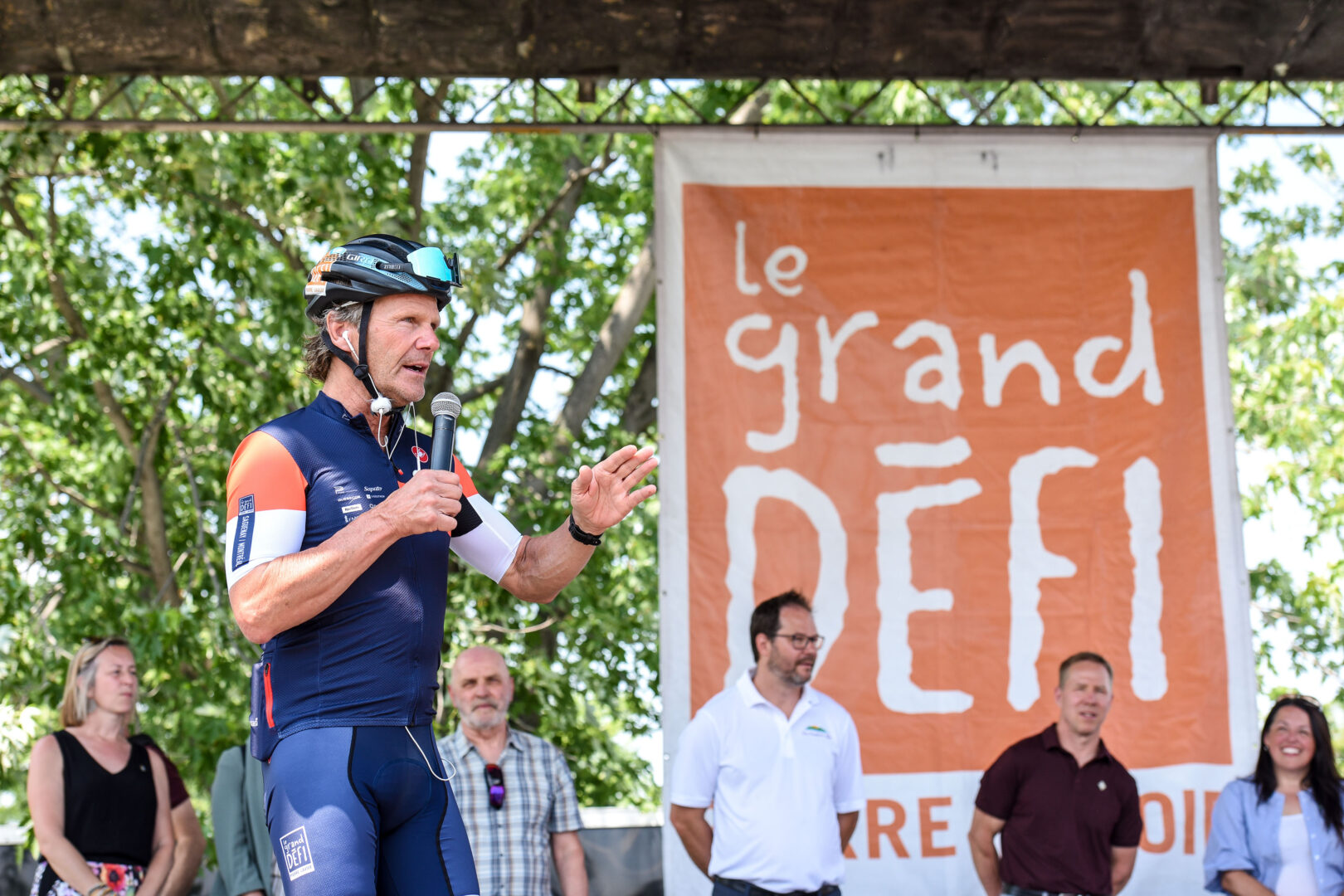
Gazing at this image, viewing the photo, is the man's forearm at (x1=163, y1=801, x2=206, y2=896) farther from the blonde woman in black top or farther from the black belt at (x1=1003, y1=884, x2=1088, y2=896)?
the black belt at (x1=1003, y1=884, x2=1088, y2=896)

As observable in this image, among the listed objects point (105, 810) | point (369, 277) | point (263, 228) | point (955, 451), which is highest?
point (263, 228)

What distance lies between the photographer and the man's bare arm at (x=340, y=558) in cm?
194

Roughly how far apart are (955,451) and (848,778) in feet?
4.28

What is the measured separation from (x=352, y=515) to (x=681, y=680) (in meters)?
3.08

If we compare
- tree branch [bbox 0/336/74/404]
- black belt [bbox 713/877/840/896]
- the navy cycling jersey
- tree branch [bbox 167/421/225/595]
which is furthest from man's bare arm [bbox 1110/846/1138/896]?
tree branch [bbox 0/336/74/404]

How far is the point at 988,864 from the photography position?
488 cm

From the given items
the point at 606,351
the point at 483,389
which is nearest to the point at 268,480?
the point at 606,351

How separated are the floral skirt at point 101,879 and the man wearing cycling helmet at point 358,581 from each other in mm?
2804

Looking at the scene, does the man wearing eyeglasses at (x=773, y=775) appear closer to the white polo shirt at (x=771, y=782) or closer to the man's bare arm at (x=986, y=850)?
the white polo shirt at (x=771, y=782)

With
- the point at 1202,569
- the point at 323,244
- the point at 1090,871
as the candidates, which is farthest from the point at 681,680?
the point at 323,244

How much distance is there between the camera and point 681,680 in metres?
5.05

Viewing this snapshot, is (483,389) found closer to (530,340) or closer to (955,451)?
(530,340)

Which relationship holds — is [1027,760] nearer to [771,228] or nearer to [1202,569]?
[1202,569]

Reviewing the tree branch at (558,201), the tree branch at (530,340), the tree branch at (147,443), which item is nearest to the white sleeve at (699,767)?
the tree branch at (147,443)
